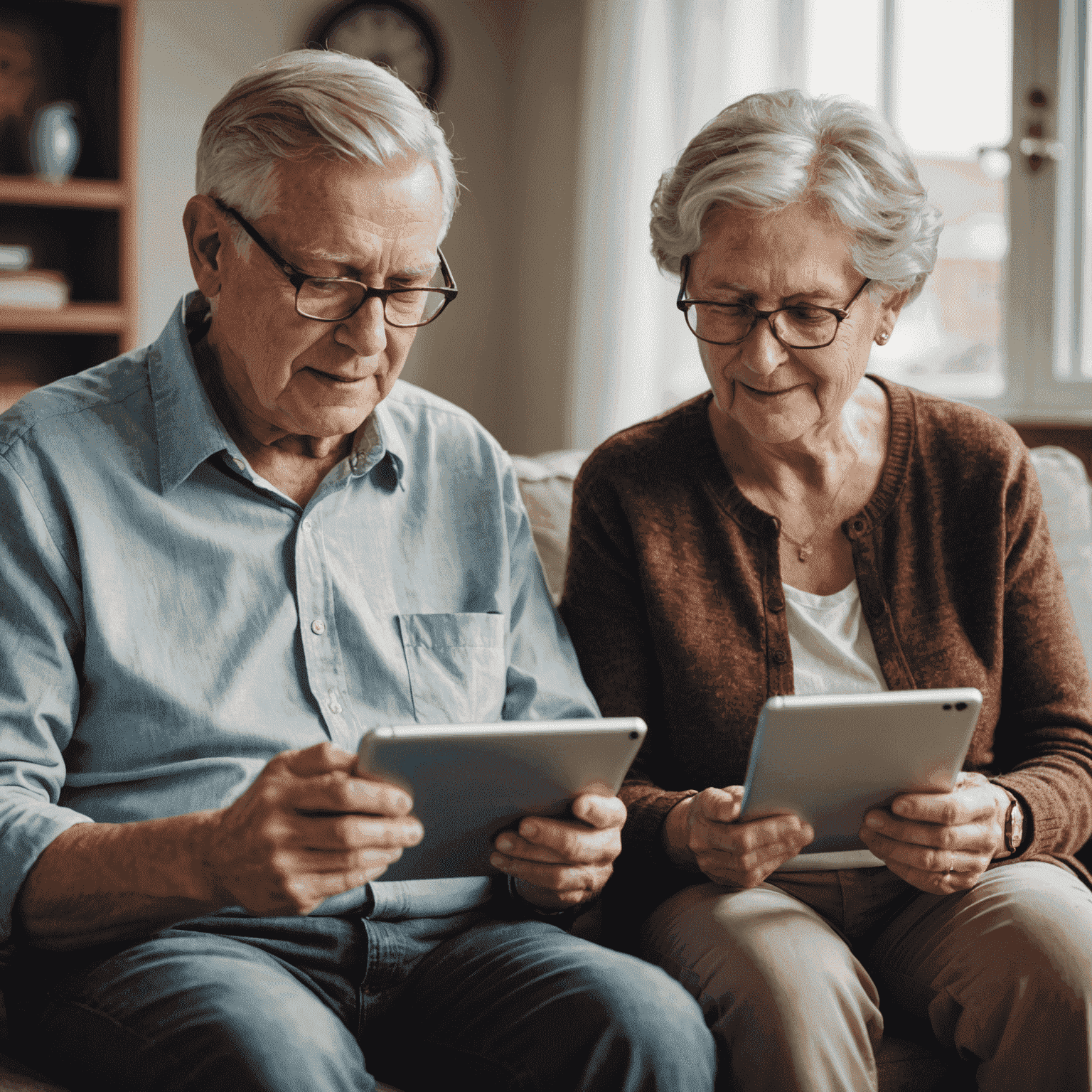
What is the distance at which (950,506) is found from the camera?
56.3 inches

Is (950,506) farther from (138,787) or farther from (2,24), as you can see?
(2,24)

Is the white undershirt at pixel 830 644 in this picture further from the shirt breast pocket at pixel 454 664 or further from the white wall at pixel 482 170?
the white wall at pixel 482 170

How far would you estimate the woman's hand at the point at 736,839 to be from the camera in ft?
3.66

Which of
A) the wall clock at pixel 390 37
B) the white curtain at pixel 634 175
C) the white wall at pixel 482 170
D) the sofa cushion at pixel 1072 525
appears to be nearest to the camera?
the sofa cushion at pixel 1072 525

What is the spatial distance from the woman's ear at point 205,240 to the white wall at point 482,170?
2291mm

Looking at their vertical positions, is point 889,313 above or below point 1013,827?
above

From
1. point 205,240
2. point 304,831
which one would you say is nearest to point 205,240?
point 205,240

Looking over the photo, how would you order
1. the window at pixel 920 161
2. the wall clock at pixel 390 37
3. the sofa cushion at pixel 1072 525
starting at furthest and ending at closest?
1. the wall clock at pixel 390 37
2. the window at pixel 920 161
3. the sofa cushion at pixel 1072 525

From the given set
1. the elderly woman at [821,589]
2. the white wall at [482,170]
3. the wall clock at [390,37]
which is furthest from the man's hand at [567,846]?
the wall clock at [390,37]

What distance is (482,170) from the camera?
3908 millimetres

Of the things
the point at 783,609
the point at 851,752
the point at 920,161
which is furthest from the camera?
the point at 920,161

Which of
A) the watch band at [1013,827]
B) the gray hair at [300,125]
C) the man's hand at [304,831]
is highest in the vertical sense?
the gray hair at [300,125]

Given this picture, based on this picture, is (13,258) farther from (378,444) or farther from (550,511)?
(378,444)

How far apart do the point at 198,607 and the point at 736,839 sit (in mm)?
550
